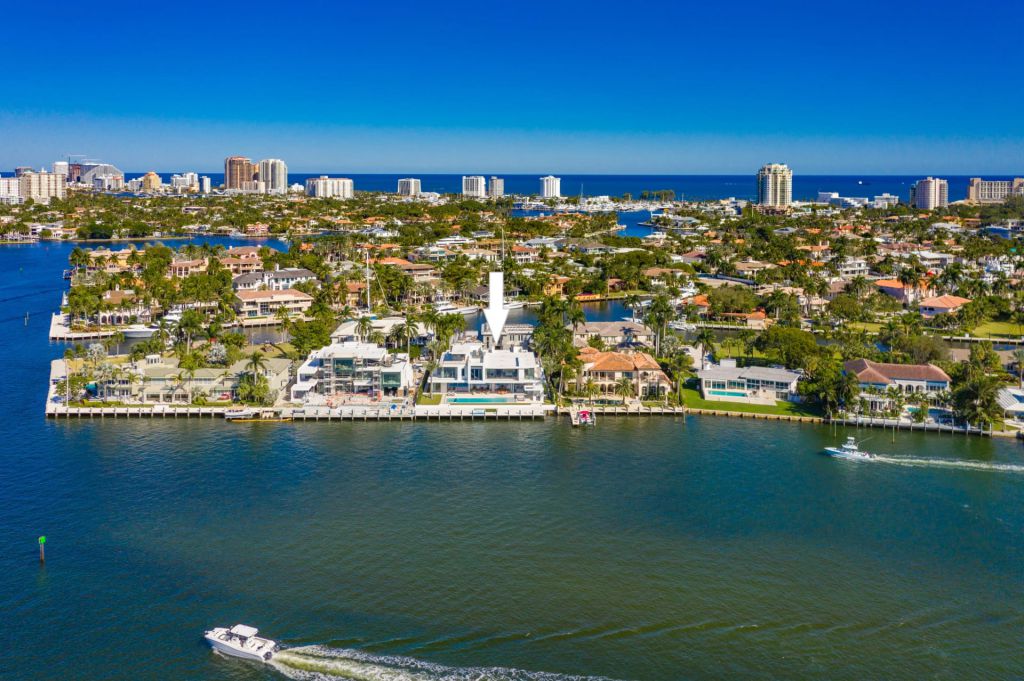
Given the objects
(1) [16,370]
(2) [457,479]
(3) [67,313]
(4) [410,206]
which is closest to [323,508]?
(2) [457,479]

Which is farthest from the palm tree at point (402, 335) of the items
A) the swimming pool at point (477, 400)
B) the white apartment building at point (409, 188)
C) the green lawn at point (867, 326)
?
the white apartment building at point (409, 188)

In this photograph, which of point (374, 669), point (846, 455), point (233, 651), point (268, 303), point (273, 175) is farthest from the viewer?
point (273, 175)

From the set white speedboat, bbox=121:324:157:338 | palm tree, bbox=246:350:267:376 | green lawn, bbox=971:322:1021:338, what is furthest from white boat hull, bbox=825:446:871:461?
white speedboat, bbox=121:324:157:338

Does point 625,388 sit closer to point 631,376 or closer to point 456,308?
point 631,376

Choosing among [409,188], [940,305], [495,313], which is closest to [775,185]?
[409,188]

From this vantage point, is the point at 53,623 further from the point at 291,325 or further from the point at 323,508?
the point at 291,325

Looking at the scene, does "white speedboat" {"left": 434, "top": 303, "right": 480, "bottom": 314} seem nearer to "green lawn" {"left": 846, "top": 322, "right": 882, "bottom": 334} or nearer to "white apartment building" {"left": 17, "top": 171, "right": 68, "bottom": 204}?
"green lawn" {"left": 846, "top": 322, "right": 882, "bottom": 334}
